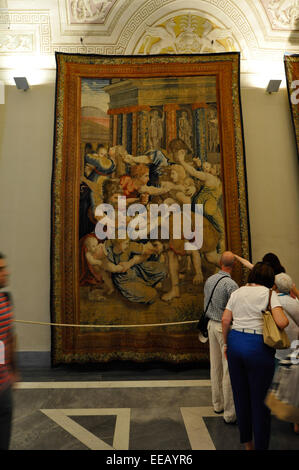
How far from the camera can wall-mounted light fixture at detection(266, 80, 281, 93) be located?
565 cm

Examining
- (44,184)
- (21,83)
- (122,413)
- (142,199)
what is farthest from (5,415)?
(21,83)

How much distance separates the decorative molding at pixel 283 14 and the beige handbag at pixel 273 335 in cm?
612

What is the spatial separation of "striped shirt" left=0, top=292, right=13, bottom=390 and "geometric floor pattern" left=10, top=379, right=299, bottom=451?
123 centimetres

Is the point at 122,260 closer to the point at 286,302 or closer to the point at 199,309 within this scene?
the point at 199,309

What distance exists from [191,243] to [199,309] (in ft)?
3.66

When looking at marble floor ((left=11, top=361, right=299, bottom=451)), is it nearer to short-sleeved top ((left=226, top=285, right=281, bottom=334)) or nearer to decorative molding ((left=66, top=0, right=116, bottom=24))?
short-sleeved top ((left=226, top=285, right=281, bottom=334))

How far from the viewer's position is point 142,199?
5.40 m

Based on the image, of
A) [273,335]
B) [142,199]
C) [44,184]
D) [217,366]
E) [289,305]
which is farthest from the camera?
[44,184]

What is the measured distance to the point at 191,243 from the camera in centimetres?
532

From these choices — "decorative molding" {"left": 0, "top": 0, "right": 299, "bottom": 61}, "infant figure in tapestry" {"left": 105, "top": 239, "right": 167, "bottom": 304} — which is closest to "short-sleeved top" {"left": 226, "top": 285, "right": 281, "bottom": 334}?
"infant figure in tapestry" {"left": 105, "top": 239, "right": 167, "bottom": 304}

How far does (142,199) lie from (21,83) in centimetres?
311

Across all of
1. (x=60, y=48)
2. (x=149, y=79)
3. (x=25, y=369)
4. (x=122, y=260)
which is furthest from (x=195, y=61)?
(x=25, y=369)

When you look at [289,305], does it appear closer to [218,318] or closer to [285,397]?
[218,318]

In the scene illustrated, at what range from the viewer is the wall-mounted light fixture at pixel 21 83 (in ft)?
18.4
